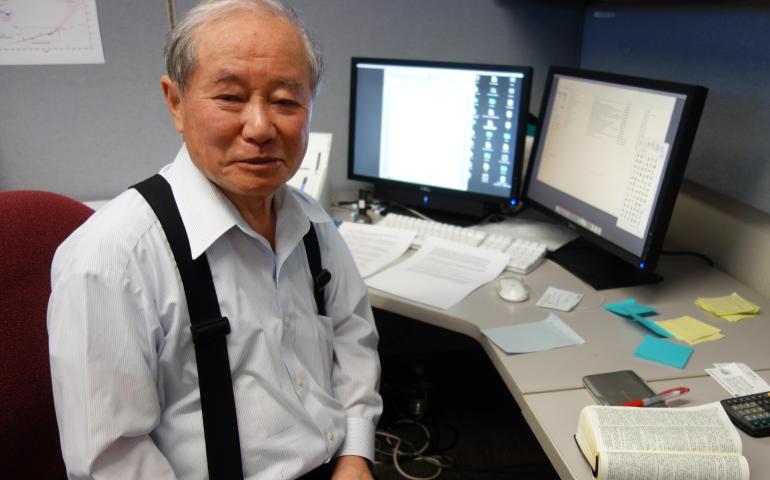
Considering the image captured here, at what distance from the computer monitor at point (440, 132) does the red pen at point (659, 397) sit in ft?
2.50

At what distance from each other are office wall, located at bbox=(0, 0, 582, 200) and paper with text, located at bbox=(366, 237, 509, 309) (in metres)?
0.58

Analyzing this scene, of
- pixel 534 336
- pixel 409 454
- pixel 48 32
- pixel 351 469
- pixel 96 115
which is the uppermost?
pixel 48 32

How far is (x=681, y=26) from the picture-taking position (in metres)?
1.52

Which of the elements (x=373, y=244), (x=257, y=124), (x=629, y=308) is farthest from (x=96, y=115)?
(x=629, y=308)

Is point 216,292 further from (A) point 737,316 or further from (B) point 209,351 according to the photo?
(A) point 737,316

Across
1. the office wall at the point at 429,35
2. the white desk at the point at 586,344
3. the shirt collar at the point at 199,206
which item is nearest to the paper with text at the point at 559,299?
the white desk at the point at 586,344

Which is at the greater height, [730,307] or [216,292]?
[216,292]

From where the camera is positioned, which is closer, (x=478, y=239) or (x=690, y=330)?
(x=690, y=330)

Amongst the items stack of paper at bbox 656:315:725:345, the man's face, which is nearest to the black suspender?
the man's face

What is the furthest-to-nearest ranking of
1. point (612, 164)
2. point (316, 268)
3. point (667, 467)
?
point (612, 164) → point (316, 268) → point (667, 467)

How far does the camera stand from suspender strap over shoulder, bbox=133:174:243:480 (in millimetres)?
821

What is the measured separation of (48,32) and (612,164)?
1496 millimetres

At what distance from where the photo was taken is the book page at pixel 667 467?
0.75 m

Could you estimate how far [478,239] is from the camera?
154 centimetres
